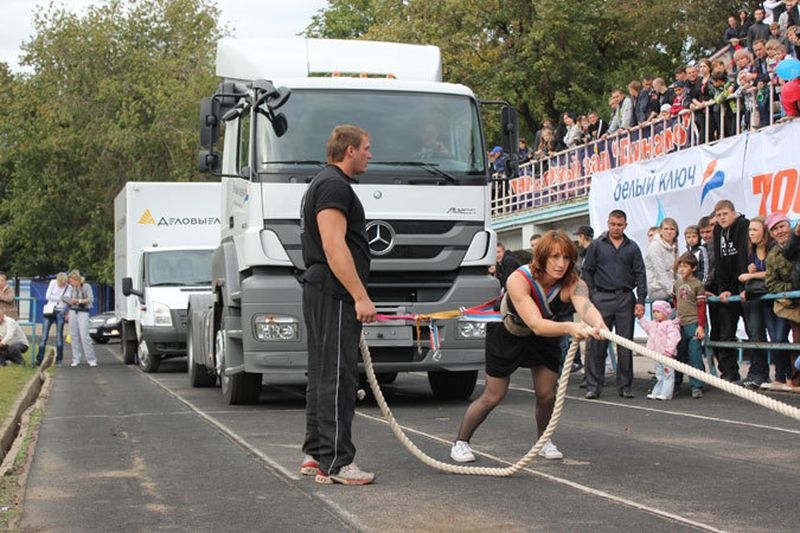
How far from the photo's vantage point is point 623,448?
9.58 m

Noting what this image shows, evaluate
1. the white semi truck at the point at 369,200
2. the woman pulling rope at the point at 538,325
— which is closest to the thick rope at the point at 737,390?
the woman pulling rope at the point at 538,325

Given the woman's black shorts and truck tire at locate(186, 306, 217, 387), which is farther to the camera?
truck tire at locate(186, 306, 217, 387)

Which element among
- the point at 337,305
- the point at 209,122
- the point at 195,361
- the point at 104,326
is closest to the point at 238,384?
the point at 209,122

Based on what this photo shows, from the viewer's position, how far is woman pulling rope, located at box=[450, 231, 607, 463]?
8.12m

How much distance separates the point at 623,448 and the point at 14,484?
4.25 meters

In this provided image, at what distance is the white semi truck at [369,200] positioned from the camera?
12.8m

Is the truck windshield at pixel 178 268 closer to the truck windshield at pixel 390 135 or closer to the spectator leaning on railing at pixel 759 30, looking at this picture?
the spectator leaning on railing at pixel 759 30

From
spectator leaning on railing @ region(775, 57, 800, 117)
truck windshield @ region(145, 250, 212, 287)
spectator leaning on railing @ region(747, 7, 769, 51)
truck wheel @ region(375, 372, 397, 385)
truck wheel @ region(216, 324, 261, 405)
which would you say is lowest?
truck wheel @ region(375, 372, 397, 385)

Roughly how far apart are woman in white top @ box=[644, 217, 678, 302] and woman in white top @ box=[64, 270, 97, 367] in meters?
12.5

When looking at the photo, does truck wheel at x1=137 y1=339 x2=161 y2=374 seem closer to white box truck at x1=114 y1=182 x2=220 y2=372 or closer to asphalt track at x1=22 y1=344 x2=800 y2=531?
white box truck at x1=114 y1=182 x2=220 y2=372

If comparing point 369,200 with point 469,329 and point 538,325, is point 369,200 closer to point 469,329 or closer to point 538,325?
point 469,329

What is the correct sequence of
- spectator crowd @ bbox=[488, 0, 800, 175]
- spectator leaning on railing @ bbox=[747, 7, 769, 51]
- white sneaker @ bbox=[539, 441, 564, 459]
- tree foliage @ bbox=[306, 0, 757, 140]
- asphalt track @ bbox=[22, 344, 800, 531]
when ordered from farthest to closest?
1. tree foliage @ bbox=[306, 0, 757, 140]
2. spectator leaning on railing @ bbox=[747, 7, 769, 51]
3. spectator crowd @ bbox=[488, 0, 800, 175]
4. white sneaker @ bbox=[539, 441, 564, 459]
5. asphalt track @ bbox=[22, 344, 800, 531]

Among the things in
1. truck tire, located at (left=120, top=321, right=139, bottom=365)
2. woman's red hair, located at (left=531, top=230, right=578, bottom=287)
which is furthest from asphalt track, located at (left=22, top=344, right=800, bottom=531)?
truck tire, located at (left=120, top=321, right=139, bottom=365)

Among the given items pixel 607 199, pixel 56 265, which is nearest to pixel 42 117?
pixel 56 265
